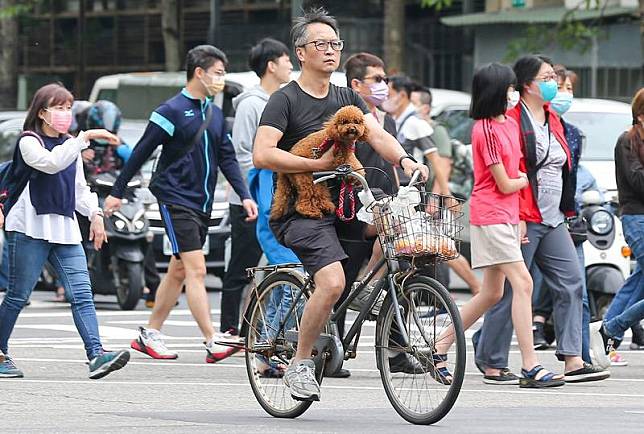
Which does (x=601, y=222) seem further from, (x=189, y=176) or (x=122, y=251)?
(x=122, y=251)

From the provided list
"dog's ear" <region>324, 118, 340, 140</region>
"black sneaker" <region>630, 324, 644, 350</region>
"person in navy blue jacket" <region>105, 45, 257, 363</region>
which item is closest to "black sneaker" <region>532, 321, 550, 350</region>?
"black sneaker" <region>630, 324, 644, 350</region>

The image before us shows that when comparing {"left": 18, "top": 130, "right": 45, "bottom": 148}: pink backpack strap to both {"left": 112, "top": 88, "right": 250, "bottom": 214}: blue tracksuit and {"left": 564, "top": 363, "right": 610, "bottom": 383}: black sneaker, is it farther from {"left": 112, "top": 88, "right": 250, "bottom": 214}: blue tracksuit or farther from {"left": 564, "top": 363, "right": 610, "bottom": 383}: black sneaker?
{"left": 564, "top": 363, "right": 610, "bottom": 383}: black sneaker

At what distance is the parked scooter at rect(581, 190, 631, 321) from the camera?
1402 cm

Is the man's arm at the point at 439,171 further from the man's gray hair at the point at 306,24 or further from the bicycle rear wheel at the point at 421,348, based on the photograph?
the bicycle rear wheel at the point at 421,348

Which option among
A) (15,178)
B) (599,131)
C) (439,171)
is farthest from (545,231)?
(599,131)

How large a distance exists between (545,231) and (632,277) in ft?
5.28

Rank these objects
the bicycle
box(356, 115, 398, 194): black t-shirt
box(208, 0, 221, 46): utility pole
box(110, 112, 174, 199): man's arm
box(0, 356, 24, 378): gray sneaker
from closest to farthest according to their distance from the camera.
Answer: the bicycle → box(0, 356, 24, 378): gray sneaker → box(356, 115, 398, 194): black t-shirt → box(110, 112, 174, 199): man's arm → box(208, 0, 221, 46): utility pole

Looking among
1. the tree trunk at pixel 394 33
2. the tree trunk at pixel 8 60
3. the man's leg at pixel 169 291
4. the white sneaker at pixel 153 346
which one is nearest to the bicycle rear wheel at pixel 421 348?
the man's leg at pixel 169 291

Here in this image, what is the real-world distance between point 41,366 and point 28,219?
4.19ft

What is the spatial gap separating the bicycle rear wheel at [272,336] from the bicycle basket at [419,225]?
71 centimetres

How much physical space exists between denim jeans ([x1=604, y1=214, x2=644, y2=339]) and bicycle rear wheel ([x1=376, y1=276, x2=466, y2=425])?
3.46m

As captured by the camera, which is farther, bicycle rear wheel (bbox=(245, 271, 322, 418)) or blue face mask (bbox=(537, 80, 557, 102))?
blue face mask (bbox=(537, 80, 557, 102))

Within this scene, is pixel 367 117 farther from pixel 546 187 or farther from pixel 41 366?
pixel 41 366

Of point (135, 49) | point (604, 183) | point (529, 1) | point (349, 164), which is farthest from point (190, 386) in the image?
point (135, 49)
